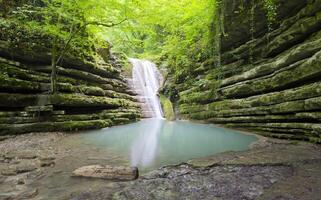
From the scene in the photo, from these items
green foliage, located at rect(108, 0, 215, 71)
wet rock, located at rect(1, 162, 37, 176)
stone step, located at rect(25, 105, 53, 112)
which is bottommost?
wet rock, located at rect(1, 162, 37, 176)

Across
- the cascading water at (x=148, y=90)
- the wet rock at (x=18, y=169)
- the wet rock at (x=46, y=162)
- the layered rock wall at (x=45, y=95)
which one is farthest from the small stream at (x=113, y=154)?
Result: the cascading water at (x=148, y=90)

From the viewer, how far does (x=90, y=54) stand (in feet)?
44.0

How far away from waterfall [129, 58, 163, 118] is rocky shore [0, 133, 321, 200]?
446 inches

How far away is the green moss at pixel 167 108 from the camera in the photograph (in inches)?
625

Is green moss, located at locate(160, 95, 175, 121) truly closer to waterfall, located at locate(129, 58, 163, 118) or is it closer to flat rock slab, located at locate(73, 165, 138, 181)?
waterfall, located at locate(129, 58, 163, 118)

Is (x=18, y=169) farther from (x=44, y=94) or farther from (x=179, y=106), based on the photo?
(x=179, y=106)

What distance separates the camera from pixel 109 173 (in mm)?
4133

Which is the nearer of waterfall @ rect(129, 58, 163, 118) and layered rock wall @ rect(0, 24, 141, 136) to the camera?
layered rock wall @ rect(0, 24, 141, 136)

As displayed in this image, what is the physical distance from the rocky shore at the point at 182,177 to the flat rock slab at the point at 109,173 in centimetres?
15

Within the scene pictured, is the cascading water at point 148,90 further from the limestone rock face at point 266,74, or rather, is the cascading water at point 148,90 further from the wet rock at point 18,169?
the wet rock at point 18,169

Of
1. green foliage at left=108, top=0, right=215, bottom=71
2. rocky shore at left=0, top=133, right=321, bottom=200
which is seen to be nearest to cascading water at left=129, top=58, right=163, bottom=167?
green foliage at left=108, top=0, right=215, bottom=71

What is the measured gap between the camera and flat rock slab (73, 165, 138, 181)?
405 centimetres

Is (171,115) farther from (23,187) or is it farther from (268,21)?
(23,187)

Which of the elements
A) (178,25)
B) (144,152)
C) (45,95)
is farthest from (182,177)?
(178,25)
